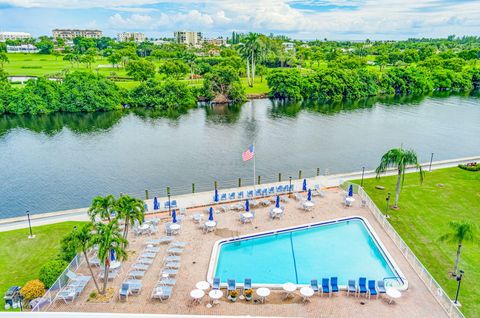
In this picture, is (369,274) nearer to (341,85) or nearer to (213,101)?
(213,101)

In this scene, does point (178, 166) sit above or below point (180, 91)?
below

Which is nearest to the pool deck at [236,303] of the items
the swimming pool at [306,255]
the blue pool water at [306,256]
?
the swimming pool at [306,255]

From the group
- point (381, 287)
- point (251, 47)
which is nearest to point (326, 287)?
point (381, 287)

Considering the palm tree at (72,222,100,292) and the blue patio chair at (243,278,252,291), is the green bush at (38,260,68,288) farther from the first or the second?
the blue patio chair at (243,278,252,291)

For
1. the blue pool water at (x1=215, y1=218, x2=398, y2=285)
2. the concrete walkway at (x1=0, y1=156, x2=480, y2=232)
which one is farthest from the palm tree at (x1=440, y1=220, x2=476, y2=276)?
the concrete walkway at (x1=0, y1=156, x2=480, y2=232)

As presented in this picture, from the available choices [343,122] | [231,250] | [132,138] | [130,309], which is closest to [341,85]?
[343,122]

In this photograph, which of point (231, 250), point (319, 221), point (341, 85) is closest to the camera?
point (231, 250)

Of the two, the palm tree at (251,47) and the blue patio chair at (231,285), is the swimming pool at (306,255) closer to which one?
the blue patio chair at (231,285)
